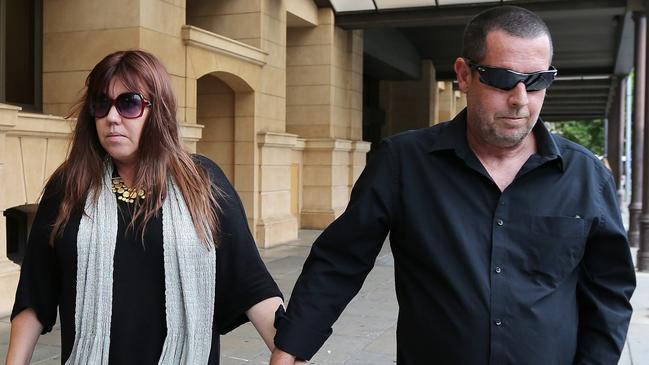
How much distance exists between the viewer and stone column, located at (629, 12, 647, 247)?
47.3ft

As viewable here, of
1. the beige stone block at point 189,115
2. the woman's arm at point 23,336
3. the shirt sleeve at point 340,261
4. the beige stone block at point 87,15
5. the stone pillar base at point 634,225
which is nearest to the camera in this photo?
the shirt sleeve at point 340,261

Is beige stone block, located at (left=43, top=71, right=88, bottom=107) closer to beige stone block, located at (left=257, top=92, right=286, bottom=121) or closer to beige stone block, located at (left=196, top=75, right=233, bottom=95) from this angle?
beige stone block, located at (left=196, top=75, right=233, bottom=95)

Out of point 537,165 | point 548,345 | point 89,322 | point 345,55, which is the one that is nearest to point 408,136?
point 537,165

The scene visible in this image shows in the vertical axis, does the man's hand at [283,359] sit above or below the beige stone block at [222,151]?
below

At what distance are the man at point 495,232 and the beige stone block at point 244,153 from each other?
10829mm

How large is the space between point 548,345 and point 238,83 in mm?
11230

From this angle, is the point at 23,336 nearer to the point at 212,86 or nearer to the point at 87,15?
the point at 87,15

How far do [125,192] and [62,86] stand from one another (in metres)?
8.16

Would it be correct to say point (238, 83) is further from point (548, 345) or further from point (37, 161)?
point (548, 345)

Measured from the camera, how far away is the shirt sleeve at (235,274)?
2.51 m

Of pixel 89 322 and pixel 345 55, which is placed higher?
pixel 345 55

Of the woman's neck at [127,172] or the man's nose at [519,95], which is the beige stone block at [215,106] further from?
the man's nose at [519,95]

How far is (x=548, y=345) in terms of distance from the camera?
210 cm

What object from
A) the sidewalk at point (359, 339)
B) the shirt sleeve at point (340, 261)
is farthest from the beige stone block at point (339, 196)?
the shirt sleeve at point (340, 261)
